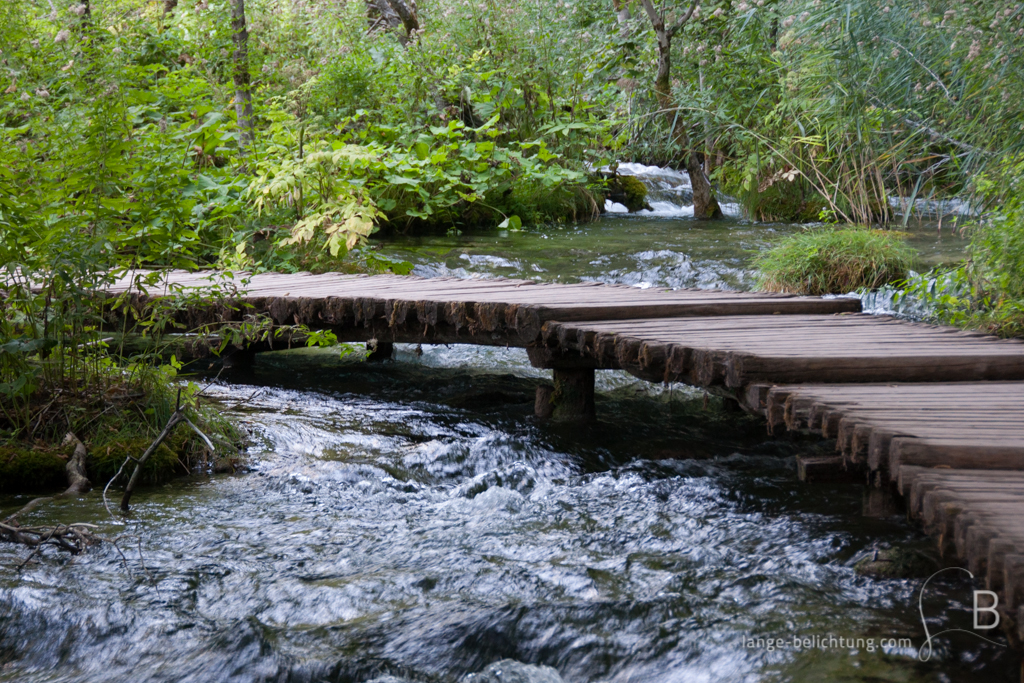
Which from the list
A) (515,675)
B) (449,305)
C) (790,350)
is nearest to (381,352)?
(449,305)

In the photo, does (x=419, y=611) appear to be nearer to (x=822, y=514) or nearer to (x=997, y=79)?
(x=822, y=514)

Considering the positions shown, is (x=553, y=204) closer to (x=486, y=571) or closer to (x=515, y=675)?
(x=486, y=571)

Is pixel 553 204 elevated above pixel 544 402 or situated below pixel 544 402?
above

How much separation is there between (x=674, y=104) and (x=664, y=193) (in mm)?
2982

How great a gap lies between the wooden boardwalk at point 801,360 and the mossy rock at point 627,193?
280 inches

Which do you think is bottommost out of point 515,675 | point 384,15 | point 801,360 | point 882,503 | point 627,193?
point 515,675

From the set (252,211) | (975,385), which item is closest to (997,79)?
(975,385)

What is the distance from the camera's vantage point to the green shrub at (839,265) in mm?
6012

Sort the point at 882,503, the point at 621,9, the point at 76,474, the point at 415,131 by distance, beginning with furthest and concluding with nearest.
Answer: the point at 621,9, the point at 415,131, the point at 76,474, the point at 882,503

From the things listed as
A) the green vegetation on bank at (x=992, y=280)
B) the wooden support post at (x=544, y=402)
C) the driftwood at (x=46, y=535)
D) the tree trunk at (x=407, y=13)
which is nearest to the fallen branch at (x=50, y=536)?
the driftwood at (x=46, y=535)

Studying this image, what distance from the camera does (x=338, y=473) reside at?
3.63 meters

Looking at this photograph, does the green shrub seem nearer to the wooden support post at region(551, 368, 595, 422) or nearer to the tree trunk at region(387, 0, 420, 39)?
the wooden support post at region(551, 368, 595, 422)

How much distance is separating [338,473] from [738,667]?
2.04 metres

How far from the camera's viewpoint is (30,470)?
11.1 feet
